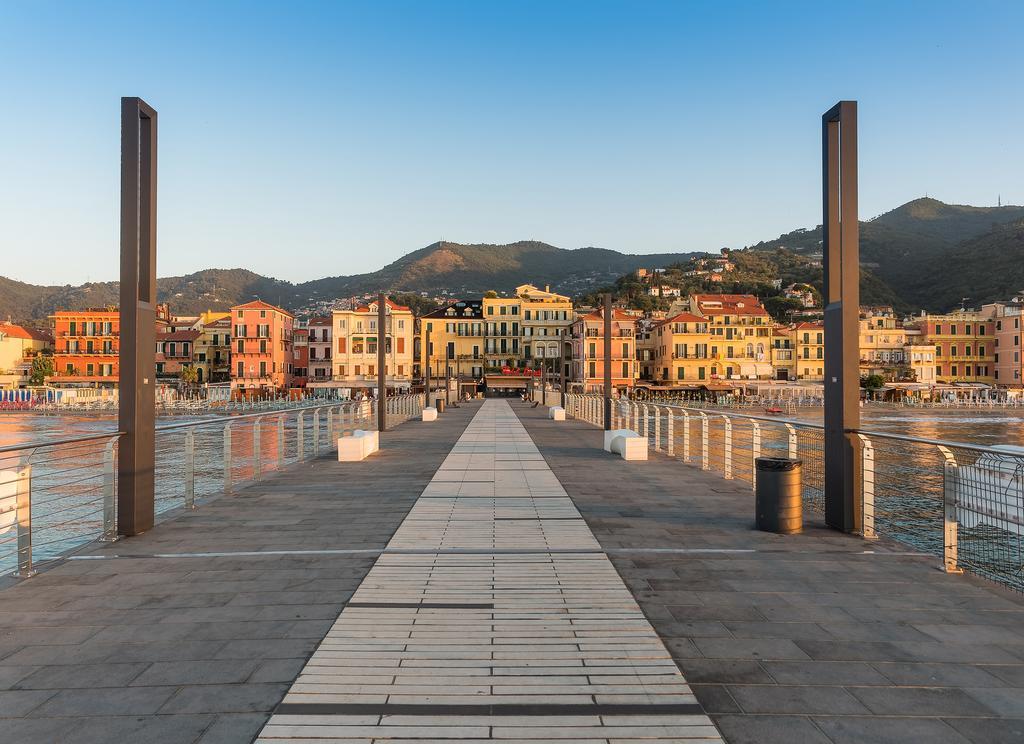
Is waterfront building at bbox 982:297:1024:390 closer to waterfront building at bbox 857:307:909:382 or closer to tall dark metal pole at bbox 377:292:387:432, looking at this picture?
waterfront building at bbox 857:307:909:382

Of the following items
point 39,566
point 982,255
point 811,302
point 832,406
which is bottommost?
point 39,566

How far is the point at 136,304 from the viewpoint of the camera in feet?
19.5

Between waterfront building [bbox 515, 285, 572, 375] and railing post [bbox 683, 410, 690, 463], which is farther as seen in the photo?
waterfront building [bbox 515, 285, 572, 375]

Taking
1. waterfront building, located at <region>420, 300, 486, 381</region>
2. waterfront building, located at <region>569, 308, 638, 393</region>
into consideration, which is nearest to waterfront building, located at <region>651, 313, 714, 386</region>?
waterfront building, located at <region>569, 308, 638, 393</region>

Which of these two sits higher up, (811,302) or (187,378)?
(811,302)

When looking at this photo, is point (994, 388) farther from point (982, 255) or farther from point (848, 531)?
point (848, 531)

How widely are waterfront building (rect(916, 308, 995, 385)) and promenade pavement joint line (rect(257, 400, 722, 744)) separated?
90801 millimetres

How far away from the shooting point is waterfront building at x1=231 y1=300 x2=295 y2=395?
236 ft

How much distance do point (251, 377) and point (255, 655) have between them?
74209mm

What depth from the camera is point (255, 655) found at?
3.43m

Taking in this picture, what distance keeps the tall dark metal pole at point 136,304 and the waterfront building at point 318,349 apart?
76.4 m

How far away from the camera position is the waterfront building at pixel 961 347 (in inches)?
3113

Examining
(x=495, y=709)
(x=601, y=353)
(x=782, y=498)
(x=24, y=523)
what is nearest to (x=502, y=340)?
(x=601, y=353)

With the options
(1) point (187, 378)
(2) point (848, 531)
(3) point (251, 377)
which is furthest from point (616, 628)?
(1) point (187, 378)
